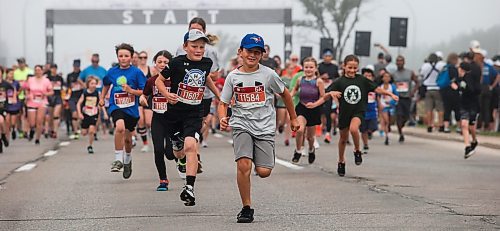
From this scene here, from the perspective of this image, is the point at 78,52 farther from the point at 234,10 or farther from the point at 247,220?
the point at 247,220

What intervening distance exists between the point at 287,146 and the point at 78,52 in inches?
745

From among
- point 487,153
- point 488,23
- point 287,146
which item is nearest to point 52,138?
point 287,146

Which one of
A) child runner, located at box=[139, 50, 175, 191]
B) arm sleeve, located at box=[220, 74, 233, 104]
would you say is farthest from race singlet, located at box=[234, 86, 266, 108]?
child runner, located at box=[139, 50, 175, 191]

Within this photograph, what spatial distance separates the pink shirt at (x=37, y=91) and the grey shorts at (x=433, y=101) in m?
9.31

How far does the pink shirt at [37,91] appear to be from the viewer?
82.9 ft

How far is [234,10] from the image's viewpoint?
37.5 m

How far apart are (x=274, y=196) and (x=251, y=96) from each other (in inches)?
84.5

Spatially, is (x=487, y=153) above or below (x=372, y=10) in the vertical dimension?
below

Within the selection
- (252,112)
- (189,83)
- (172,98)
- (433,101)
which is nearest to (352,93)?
(189,83)

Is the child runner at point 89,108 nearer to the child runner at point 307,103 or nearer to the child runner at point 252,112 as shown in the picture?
the child runner at point 307,103

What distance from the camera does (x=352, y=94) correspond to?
585 inches

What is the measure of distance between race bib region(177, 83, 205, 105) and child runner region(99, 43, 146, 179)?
2376 mm

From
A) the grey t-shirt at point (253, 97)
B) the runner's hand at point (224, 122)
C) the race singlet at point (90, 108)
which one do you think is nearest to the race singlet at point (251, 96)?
the grey t-shirt at point (253, 97)

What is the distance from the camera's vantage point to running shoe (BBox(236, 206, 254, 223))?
9.72m
